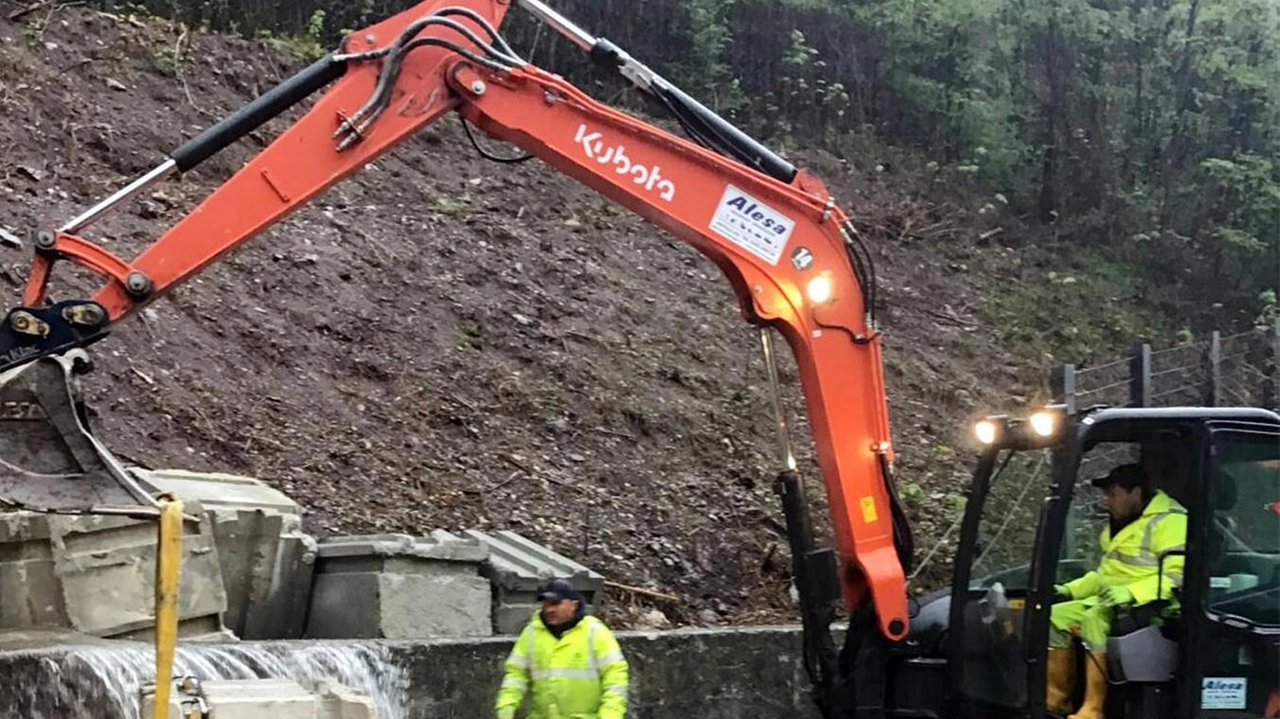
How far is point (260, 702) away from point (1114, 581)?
9.66ft

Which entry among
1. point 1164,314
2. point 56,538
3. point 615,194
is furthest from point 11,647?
point 1164,314

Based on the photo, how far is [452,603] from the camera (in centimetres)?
777

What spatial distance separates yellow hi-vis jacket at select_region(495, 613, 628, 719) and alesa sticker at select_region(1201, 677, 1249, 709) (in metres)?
2.46

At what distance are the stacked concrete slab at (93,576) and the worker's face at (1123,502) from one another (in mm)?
3940

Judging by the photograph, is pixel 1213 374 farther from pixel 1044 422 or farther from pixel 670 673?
pixel 1044 422

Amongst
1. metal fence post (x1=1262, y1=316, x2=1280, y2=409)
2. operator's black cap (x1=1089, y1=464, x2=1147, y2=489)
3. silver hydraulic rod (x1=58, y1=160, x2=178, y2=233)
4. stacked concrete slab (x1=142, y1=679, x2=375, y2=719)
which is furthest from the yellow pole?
metal fence post (x1=1262, y1=316, x2=1280, y2=409)

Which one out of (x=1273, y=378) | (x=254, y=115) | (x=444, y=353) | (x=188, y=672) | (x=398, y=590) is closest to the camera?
(x=188, y=672)

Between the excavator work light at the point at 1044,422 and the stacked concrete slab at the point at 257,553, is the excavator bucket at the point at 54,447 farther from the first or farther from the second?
→ the excavator work light at the point at 1044,422

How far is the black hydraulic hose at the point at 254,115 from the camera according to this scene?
19.7ft

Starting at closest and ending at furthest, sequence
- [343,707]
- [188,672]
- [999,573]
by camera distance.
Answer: [343,707] < [999,573] < [188,672]

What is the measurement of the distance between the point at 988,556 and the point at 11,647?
3.96 metres

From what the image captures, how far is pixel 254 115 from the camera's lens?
616cm

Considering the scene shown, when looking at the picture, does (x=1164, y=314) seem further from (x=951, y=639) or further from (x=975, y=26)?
(x=951, y=639)

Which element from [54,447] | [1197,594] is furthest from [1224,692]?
[54,447]
